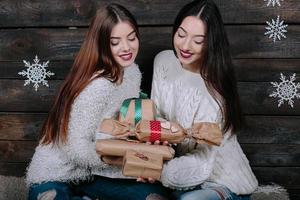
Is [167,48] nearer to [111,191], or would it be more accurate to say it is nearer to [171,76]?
[171,76]

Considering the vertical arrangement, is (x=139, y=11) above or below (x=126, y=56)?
above

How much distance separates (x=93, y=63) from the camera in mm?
2080

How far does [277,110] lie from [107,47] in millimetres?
1029

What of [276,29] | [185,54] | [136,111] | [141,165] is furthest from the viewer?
[276,29]

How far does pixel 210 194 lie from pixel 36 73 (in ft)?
3.69

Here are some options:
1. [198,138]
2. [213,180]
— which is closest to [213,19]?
[198,138]

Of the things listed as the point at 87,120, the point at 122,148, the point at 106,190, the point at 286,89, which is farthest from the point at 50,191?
the point at 286,89

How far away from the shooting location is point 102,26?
2.05 m

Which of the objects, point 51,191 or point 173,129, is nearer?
point 173,129

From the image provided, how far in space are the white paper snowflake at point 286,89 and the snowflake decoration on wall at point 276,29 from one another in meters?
0.19

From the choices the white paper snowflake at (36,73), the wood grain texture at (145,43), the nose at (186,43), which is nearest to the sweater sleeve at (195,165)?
the nose at (186,43)

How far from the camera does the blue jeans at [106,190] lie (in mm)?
2070

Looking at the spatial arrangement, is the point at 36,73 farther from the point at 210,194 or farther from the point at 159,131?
the point at 210,194

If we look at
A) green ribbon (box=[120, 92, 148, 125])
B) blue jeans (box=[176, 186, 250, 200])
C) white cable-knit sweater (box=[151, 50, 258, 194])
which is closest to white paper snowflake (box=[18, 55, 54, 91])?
white cable-knit sweater (box=[151, 50, 258, 194])
